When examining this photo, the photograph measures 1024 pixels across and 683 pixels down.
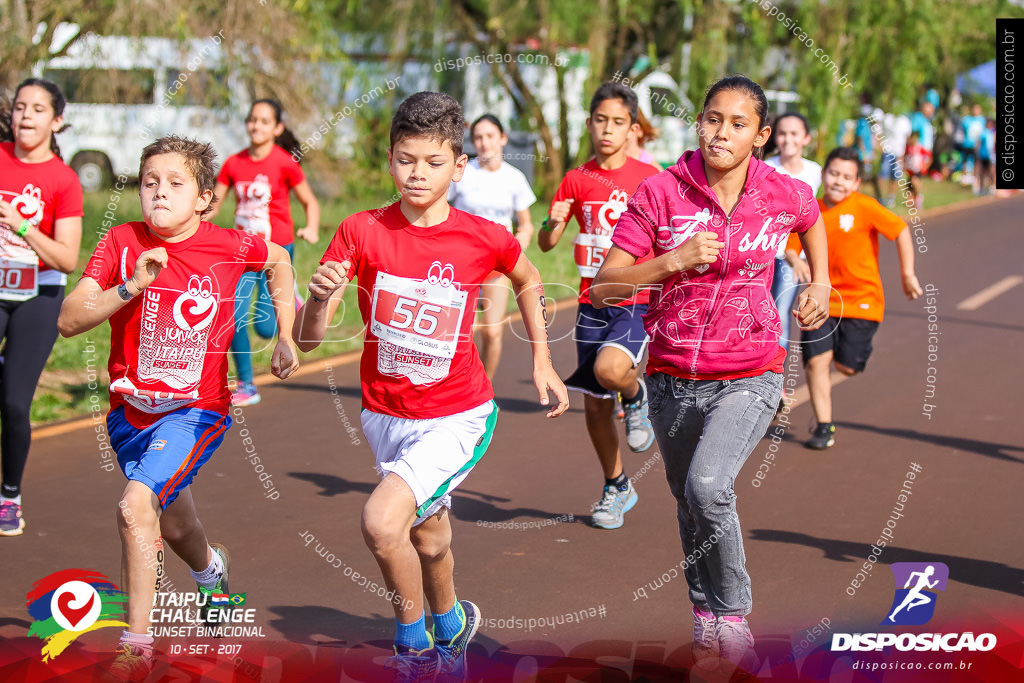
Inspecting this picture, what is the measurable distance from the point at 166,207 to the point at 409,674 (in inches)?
68.3

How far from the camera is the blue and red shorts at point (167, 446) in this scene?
3.74 metres

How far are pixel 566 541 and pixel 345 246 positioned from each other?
2.23m

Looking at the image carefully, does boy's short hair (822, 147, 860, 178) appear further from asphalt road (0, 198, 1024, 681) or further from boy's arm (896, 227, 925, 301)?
asphalt road (0, 198, 1024, 681)

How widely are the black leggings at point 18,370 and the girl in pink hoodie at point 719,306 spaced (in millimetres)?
2798

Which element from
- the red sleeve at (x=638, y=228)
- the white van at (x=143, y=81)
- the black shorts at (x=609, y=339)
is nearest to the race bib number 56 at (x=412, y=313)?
the red sleeve at (x=638, y=228)

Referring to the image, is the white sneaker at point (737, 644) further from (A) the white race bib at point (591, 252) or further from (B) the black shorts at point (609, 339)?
(A) the white race bib at point (591, 252)

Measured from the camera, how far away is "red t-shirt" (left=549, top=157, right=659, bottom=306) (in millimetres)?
6031

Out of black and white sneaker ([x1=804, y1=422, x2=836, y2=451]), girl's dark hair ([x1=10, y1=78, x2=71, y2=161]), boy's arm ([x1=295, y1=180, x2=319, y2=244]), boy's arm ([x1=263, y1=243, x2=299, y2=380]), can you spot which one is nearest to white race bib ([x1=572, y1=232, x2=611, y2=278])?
black and white sneaker ([x1=804, y1=422, x2=836, y2=451])

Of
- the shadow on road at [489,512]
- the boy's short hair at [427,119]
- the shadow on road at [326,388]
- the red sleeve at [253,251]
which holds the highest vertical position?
the boy's short hair at [427,119]

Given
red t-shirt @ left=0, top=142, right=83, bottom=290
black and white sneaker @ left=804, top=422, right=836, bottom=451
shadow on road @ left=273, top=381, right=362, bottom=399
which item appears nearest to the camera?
red t-shirt @ left=0, top=142, right=83, bottom=290

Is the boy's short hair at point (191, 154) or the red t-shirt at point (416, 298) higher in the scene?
the boy's short hair at point (191, 154)

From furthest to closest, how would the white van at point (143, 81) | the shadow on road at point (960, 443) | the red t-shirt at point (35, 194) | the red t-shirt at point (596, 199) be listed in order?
the white van at point (143, 81)
the shadow on road at point (960, 443)
the red t-shirt at point (596, 199)
the red t-shirt at point (35, 194)

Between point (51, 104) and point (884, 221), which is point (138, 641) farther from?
point (884, 221)

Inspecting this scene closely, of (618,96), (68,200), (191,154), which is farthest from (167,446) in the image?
A: (618,96)
